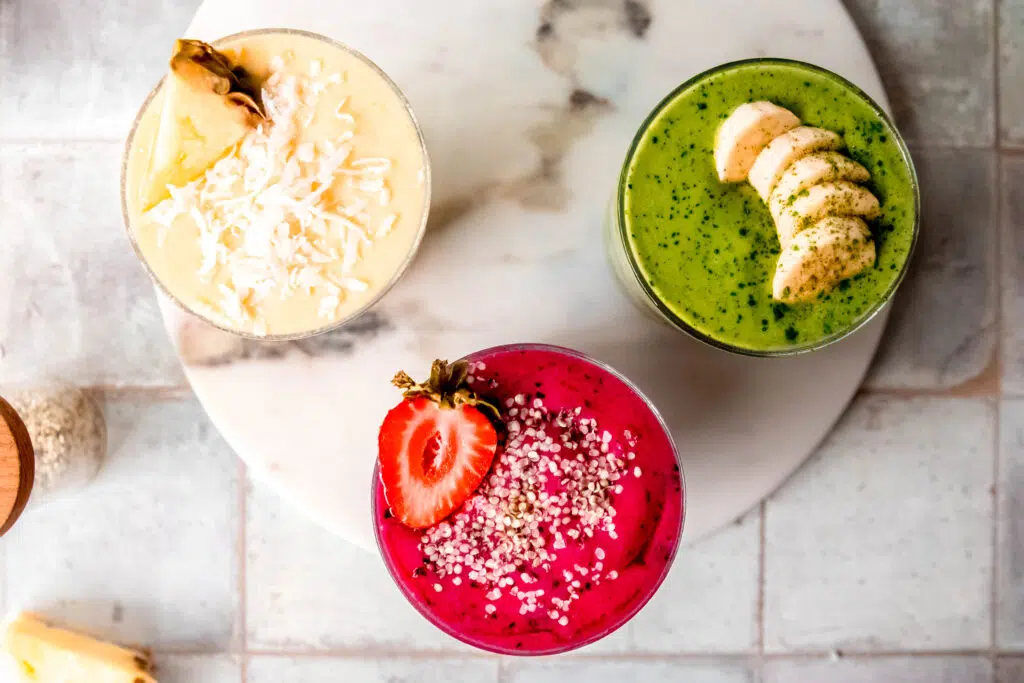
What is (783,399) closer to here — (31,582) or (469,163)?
(469,163)

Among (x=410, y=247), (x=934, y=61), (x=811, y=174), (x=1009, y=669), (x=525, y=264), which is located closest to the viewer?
(x=811, y=174)

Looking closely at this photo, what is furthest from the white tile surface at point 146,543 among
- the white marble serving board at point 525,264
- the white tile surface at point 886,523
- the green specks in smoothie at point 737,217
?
the white tile surface at point 886,523

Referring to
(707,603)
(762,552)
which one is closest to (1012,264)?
(762,552)

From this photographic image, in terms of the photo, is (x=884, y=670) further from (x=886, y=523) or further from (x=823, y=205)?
(x=823, y=205)

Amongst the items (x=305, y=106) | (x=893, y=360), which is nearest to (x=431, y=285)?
(x=305, y=106)

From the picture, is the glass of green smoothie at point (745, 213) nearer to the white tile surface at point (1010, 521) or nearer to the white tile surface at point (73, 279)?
the white tile surface at point (1010, 521)
